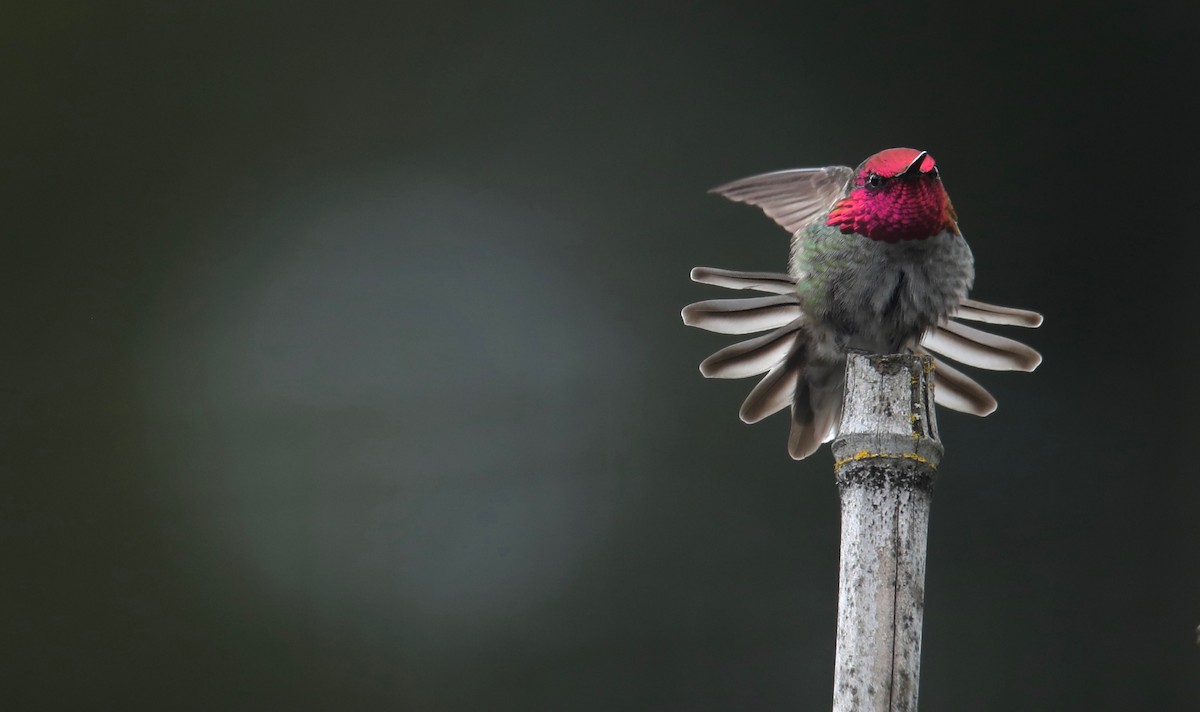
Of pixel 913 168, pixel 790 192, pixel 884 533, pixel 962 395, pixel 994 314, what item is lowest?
pixel 884 533

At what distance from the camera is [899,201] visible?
2107 mm

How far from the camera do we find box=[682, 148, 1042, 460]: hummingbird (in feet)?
6.98

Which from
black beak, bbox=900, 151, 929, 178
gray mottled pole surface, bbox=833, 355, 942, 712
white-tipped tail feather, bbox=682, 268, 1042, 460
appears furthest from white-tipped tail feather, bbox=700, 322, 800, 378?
gray mottled pole surface, bbox=833, 355, 942, 712

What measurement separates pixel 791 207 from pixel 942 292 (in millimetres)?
626

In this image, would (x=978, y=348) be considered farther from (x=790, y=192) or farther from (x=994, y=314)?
(x=790, y=192)

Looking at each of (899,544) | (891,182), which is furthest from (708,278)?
(899,544)

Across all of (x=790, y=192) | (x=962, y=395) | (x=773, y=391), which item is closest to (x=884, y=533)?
(x=962, y=395)

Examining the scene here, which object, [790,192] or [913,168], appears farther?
[790,192]

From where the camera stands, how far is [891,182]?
2098mm

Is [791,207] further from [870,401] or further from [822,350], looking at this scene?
[870,401]

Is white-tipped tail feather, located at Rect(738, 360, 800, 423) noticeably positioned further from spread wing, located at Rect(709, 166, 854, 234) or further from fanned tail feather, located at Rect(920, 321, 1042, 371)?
spread wing, located at Rect(709, 166, 854, 234)

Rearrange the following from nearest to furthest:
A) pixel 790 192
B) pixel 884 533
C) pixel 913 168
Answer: pixel 884 533 → pixel 913 168 → pixel 790 192

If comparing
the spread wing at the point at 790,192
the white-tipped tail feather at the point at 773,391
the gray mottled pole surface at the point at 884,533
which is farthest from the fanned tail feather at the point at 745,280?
the gray mottled pole surface at the point at 884,533

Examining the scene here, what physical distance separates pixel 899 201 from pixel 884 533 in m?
0.99
